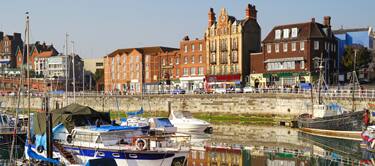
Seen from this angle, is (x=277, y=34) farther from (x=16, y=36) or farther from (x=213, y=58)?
(x=16, y=36)

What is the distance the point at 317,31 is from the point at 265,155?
4954cm

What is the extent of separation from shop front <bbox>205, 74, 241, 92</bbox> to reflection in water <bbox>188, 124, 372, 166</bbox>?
121 ft

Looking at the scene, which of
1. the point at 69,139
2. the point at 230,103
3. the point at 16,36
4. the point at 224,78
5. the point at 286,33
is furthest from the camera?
the point at 16,36

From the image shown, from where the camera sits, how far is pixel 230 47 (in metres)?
93.6

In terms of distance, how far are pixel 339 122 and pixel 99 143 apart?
27.3 metres

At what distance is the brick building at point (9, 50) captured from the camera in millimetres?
156500

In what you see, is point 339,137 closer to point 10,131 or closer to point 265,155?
point 265,155

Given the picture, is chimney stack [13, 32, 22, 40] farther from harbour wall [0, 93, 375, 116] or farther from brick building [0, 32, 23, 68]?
harbour wall [0, 93, 375, 116]

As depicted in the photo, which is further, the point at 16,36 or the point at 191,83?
the point at 16,36

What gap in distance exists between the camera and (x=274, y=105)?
67375 millimetres

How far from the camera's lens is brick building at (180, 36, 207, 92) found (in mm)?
99756

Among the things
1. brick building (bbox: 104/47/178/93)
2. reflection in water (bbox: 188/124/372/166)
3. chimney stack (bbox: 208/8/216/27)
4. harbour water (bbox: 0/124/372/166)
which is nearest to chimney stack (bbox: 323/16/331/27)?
chimney stack (bbox: 208/8/216/27)

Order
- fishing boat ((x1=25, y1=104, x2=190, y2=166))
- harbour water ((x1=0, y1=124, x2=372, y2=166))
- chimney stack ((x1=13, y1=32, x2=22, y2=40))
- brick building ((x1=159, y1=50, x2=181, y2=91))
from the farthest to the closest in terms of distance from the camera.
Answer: chimney stack ((x1=13, y1=32, x2=22, y2=40)) < brick building ((x1=159, y1=50, x2=181, y2=91)) < harbour water ((x1=0, y1=124, x2=372, y2=166)) < fishing boat ((x1=25, y1=104, x2=190, y2=166))

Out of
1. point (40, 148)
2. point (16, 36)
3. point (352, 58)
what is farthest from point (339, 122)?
point (16, 36)
